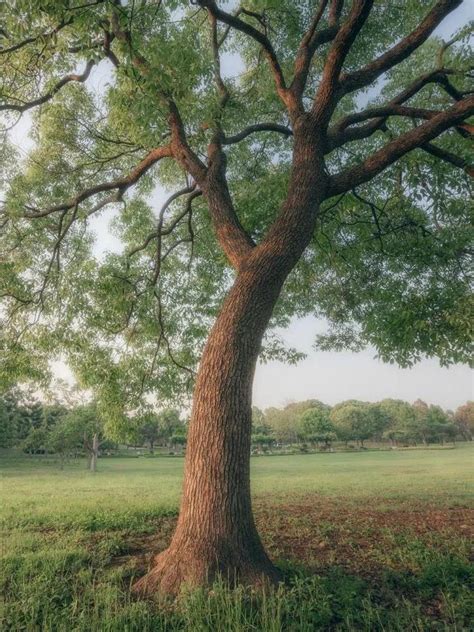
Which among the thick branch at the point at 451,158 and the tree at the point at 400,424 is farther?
the tree at the point at 400,424

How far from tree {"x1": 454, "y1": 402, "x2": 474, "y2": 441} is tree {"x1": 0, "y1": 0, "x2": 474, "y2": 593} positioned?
113673 millimetres

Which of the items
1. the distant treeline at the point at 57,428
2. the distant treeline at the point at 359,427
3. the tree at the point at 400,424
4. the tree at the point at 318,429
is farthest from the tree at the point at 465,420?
the distant treeline at the point at 57,428

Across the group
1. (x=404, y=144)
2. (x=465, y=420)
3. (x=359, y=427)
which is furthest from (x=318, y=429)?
(x=404, y=144)

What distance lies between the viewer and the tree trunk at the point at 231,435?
4043mm

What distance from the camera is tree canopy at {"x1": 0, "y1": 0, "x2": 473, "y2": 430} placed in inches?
216

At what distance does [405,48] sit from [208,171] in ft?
Answer: 10.3

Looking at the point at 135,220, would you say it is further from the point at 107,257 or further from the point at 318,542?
the point at 318,542

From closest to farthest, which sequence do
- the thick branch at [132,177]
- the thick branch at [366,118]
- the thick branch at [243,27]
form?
the thick branch at [243,27], the thick branch at [366,118], the thick branch at [132,177]

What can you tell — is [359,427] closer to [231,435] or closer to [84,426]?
[84,426]

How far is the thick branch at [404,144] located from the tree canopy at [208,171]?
0.02 m

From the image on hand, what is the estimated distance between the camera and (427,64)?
944cm

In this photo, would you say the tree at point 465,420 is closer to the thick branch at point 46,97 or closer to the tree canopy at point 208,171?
the tree canopy at point 208,171

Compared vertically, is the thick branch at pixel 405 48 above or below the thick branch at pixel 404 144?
above

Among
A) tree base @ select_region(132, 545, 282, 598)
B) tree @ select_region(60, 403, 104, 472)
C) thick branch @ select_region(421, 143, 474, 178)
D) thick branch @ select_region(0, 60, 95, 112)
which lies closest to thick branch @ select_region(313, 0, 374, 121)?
thick branch @ select_region(421, 143, 474, 178)
